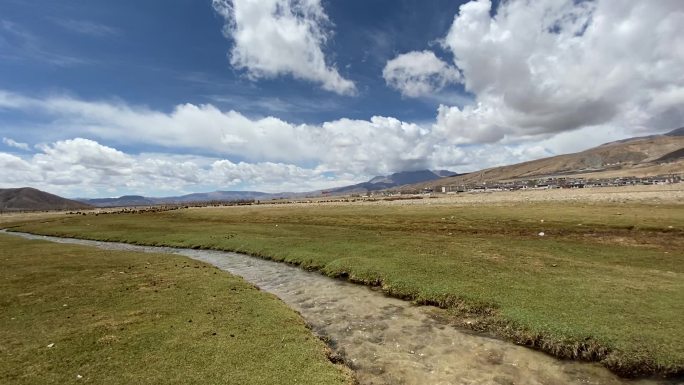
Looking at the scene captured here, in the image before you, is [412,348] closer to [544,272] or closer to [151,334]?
[151,334]

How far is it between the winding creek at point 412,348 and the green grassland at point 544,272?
4.38ft

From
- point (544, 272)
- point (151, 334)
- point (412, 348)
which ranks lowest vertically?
point (412, 348)

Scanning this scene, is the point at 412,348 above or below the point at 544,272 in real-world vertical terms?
below

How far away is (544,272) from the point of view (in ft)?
94.7

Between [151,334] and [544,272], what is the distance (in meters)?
28.1

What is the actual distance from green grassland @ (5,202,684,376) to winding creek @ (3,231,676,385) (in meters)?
1.33

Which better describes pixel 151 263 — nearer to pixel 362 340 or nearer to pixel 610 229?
pixel 362 340

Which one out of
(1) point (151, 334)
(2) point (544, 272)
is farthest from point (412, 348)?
(2) point (544, 272)

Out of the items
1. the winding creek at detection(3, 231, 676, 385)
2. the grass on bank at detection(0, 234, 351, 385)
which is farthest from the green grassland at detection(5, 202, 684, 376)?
the grass on bank at detection(0, 234, 351, 385)

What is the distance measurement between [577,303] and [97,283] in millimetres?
35710

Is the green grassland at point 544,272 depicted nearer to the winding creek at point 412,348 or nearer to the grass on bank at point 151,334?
the winding creek at point 412,348

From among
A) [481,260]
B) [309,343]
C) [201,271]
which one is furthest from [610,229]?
[201,271]

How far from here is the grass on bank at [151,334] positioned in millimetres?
15023

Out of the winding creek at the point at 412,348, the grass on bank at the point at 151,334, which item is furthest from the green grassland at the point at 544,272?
the grass on bank at the point at 151,334
